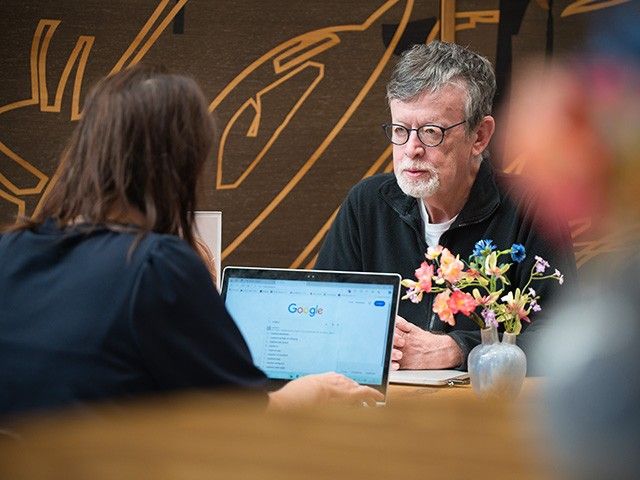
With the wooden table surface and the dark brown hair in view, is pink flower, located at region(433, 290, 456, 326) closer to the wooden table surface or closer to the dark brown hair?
the dark brown hair

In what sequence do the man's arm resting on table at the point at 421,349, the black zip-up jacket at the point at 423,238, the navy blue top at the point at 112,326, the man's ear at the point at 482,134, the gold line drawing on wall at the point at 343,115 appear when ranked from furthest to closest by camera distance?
the gold line drawing on wall at the point at 343,115 < the man's ear at the point at 482,134 < the black zip-up jacket at the point at 423,238 < the man's arm resting on table at the point at 421,349 < the navy blue top at the point at 112,326

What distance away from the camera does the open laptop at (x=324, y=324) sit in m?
1.97

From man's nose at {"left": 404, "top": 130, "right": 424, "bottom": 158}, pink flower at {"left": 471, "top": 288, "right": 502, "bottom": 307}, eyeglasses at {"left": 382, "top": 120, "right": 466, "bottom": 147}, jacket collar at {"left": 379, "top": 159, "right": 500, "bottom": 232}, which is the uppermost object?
eyeglasses at {"left": 382, "top": 120, "right": 466, "bottom": 147}

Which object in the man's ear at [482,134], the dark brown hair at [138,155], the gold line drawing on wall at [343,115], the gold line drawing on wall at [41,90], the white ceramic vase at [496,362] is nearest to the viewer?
the dark brown hair at [138,155]

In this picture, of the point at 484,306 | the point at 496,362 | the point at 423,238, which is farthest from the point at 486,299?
the point at 423,238

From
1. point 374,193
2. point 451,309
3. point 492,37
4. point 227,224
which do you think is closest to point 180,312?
point 451,309

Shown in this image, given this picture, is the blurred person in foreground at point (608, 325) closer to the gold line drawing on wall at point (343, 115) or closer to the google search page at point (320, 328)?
the google search page at point (320, 328)

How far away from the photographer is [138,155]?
142cm

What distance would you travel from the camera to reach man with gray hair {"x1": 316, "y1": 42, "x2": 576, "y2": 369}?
101 inches

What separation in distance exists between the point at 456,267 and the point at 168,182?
0.81m

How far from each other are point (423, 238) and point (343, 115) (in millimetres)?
1597

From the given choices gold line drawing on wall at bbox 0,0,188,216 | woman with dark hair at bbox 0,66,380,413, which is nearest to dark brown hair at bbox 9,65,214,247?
woman with dark hair at bbox 0,66,380,413

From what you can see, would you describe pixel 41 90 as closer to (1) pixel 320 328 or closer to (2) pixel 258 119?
(2) pixel 258 119

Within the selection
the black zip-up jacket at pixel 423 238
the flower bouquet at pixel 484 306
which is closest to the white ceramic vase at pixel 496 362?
the flower bouquet at pixel 484 306
